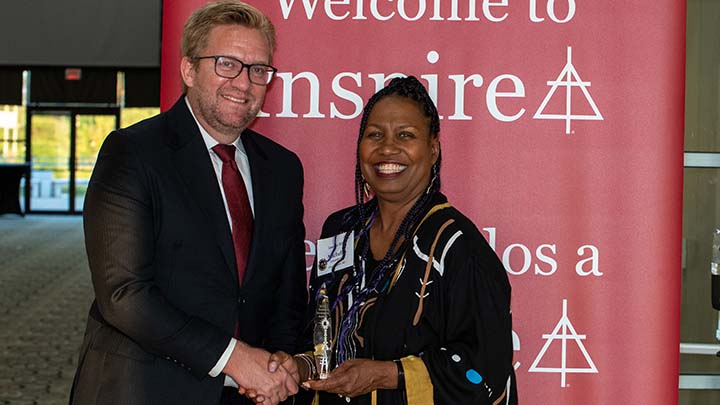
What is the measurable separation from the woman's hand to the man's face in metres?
0.65

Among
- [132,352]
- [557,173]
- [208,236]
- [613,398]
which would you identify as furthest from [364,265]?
[613,398]

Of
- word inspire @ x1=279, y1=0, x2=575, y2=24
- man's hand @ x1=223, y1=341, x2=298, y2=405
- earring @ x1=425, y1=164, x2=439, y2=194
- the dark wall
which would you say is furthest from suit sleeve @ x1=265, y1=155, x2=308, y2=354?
the dark wall

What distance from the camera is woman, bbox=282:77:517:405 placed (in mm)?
1956

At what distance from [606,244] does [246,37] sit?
1.32 meters

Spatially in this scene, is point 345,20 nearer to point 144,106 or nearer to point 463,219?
point 463,219

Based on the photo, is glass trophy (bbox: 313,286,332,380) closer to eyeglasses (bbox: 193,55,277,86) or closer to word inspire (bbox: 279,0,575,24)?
eyeglasses (bbox: 193,55,277,86)

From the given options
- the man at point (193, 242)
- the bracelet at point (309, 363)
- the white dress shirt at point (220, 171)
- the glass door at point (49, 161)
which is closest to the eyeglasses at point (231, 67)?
the man at point (193, 242)

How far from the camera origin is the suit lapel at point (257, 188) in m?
2.02

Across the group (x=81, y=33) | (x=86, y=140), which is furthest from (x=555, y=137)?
(x=86, y=140)

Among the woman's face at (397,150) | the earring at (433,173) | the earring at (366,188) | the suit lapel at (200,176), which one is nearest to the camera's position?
the suit lapel at (200,176)

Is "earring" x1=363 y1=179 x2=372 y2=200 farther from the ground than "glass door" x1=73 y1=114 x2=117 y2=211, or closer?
closer

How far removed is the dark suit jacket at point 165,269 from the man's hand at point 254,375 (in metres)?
0.04

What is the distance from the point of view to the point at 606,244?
2.56 metres

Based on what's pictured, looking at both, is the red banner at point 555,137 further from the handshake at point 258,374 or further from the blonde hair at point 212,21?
the handshake at point 258,374
